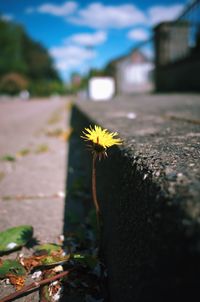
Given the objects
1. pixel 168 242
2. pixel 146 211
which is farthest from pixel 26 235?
pixel 168 242

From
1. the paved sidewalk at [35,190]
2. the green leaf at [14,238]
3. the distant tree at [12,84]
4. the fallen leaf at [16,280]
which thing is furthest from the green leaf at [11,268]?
the distant tree at [12,84]

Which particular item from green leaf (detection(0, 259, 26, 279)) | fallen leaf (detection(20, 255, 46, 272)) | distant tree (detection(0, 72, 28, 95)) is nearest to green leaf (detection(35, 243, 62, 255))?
fallen leaf (detection(20, 255, 46, 272))

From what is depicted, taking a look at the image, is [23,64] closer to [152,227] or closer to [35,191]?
[35,191]

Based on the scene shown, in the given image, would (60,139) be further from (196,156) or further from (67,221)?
(196,156)

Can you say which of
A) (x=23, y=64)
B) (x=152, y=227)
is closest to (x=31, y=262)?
(x=152, y=227)

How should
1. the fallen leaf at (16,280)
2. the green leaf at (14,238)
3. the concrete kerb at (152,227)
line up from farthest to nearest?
the green leaf at (14,238) < the fallen leaf at (16,280) < the concrete kerb at (152,227)

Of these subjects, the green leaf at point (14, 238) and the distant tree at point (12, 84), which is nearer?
the green leaf at point (14, 238)

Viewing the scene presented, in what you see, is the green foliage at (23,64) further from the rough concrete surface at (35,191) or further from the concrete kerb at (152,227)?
the concrete kerb at (152,227)
